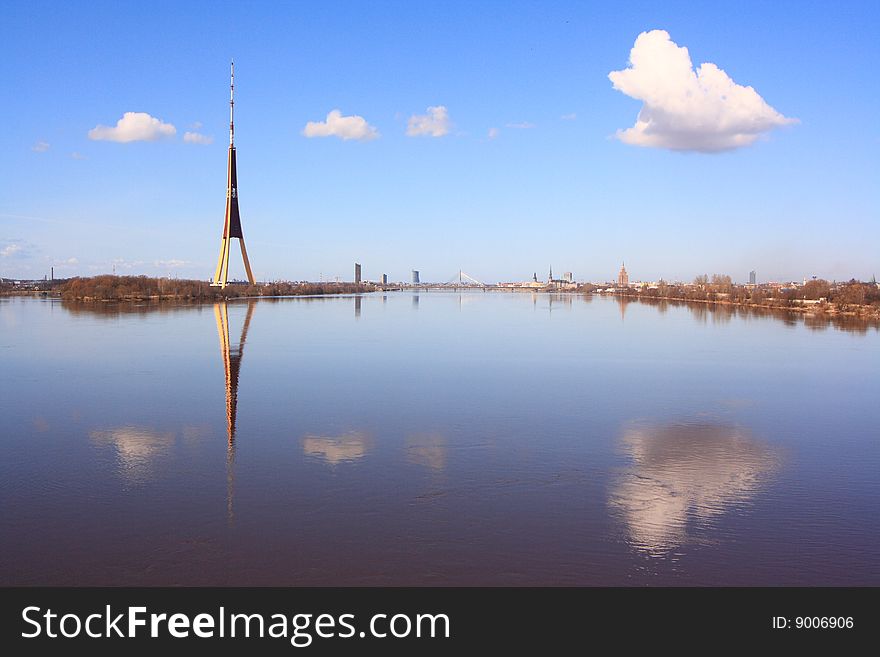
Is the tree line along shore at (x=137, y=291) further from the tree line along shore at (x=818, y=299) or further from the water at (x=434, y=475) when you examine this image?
the tree line along shore at (x=818, y=299)

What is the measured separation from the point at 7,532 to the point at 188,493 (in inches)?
38.7

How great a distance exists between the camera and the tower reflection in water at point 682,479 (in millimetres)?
3850

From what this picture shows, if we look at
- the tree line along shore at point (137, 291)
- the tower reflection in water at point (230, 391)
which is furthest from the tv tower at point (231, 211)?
the tower reflection in water at point (230, 391)

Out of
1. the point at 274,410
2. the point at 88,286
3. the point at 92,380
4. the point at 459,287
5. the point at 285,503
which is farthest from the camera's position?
the point at 459,287

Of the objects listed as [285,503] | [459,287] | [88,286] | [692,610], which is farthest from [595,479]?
[459,287]

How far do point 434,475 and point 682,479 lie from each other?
5.43 ft

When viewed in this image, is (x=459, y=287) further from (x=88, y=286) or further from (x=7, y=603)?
(x=7, y=603)

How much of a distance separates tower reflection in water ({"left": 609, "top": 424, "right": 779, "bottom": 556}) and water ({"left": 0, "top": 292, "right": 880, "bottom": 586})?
0.02 metres

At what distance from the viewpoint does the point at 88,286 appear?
37531 mm

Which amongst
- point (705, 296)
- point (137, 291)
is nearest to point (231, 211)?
point (137, 291)

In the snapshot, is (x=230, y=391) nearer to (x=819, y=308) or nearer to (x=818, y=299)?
(x=819, y=308)

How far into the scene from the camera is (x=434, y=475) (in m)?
4.77

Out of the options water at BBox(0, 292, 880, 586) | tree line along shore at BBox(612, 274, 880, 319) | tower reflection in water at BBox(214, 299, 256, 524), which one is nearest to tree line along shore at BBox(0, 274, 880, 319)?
tree line along shore at BBox(612, 274, 880, 319)

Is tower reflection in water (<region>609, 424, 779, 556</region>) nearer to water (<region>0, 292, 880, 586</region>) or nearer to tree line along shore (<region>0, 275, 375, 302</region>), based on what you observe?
water (<region>0, 292, 880, 586</region>)
